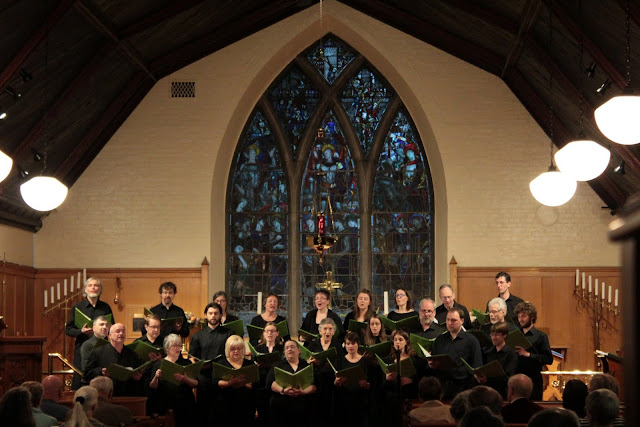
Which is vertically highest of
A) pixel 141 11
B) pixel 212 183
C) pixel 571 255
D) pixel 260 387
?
pixel 141 11

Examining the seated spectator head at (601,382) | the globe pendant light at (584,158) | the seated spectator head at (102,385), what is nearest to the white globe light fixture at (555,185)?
the globe pendant light at (584,158)

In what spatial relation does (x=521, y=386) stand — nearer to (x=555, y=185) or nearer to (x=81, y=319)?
(x=555, y=185)

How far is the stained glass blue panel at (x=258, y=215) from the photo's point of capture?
12148 millimetres

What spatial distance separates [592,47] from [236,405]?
4.47m

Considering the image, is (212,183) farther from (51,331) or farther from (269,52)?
(51,331)

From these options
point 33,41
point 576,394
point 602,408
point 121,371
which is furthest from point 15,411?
point 33,41

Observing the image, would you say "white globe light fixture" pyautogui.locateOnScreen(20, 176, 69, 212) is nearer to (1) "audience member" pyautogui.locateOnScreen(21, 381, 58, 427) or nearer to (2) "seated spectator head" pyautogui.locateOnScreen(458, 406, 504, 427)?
(1) "audience member" pyautogui.locateOnScreen(21, 381, 58, 427)

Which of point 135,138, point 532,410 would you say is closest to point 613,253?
point 135,138

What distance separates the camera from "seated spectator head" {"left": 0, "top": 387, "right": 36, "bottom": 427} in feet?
12.7

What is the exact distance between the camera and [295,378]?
7.27m

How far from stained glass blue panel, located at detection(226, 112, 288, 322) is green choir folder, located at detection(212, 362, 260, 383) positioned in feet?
A: 15.6

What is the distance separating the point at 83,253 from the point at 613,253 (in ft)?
22.0

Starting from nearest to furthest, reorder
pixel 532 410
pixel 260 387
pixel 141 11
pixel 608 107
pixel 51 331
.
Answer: pixel 532 410 < pixel 608 107 < pixel 260 387 < pixel 141 11 < pixel 51 331

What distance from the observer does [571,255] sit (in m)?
11.3
